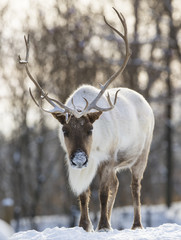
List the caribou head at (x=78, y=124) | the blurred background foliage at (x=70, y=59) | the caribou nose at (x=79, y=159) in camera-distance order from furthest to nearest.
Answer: the blurred background foliage at (x=70, y=59) < the caribou head at (x=78, y=124) < the caribou nose at (x=79, y=159)

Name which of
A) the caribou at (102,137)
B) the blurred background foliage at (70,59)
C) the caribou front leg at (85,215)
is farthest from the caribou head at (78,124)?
the blurred background foliage at (70,59)

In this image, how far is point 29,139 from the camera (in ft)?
46.6

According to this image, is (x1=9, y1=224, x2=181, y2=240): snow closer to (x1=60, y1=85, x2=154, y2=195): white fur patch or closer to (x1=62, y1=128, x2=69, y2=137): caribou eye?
(x1=60, y1=85, x2=154, y2=195): white fur patch

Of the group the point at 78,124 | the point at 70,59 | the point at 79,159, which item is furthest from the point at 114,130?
the point at 70,59

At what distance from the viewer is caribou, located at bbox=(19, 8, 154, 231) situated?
18.6 feet

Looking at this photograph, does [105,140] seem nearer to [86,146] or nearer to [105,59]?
[86,146]

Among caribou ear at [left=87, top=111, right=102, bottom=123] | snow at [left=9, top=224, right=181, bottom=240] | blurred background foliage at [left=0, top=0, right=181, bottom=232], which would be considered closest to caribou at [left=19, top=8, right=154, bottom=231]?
caribou ear at [left=87, top=111, right=102, bottom=123]

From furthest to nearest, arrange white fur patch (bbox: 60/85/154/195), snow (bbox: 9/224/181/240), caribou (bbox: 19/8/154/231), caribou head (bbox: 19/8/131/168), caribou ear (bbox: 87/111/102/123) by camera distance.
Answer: white fur patch (bbox: 60/85/154/195) → caribou ear (bbox: 87/111/102/123) → caribou (bbox: 19/8/154/231) → caribou head (bbox: 19/8/131/168) → snow (bbox: 9/224/181/240)

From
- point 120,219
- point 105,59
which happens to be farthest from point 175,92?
point 120,219

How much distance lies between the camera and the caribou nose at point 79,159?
17.3 ft

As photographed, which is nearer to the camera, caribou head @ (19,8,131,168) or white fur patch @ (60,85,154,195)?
caribou head @ (19,8,131,168)

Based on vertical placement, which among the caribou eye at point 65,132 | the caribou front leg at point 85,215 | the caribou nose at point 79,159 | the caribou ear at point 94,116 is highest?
the caribou ear at point 94,116

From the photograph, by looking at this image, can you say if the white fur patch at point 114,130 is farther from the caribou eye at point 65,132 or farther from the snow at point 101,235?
the snow at point 101,235

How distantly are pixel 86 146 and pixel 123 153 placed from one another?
3.29ft
